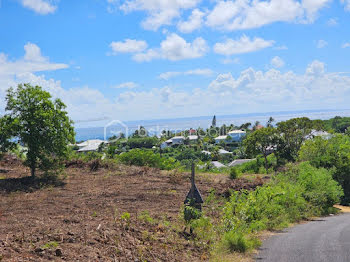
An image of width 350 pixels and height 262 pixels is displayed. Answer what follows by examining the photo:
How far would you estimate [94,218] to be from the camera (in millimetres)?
10727

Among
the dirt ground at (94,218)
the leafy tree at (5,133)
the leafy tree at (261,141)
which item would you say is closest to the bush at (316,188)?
the dirt ground at (94,218)

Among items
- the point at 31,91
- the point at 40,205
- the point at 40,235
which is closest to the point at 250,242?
the point at 40,235

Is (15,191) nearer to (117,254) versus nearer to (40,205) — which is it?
(40,205)

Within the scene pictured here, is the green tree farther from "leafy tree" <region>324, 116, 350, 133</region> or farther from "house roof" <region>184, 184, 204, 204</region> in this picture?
"leafy tree" <region>324, 116, 350, 133</region>

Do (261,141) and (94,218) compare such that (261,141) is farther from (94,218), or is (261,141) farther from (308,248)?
(94,218)

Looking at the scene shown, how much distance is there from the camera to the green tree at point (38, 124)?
54.2 feet

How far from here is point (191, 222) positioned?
11312mm

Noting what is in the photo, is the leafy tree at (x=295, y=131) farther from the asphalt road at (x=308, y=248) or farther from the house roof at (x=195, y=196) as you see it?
the house roof at (x=195, y=196)

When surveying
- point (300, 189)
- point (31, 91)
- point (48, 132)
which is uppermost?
point (31, 91)

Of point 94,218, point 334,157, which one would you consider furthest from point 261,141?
point 94,218

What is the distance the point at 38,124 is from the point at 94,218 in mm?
7460

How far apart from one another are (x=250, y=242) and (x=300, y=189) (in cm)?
1004

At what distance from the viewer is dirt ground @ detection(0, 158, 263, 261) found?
26.3 feet

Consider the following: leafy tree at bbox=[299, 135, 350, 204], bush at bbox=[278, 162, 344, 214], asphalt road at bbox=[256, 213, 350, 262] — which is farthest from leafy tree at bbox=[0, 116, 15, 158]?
leafy tree at bbox=[299, 135, 350, 204]
